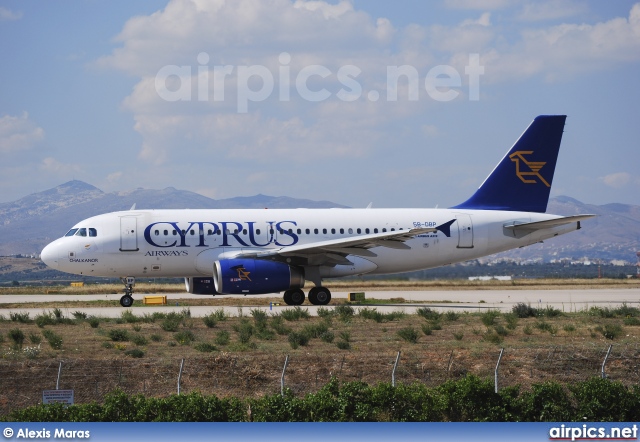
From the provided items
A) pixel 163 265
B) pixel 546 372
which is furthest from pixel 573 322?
pixel 163 265

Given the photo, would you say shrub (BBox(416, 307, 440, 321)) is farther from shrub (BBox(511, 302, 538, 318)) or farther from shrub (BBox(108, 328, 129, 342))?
shrub (BBox(108, 328, 129, 342))

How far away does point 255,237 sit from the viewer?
125 feet

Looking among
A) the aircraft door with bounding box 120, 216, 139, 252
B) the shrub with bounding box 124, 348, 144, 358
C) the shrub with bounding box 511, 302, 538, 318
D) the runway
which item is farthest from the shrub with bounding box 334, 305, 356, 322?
the shrub with bounding box 124, 348, 144, 358

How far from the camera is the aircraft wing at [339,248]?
35.6 m

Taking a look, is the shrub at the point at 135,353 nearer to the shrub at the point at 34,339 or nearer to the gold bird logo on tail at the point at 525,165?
the shrub at the point at 34,339

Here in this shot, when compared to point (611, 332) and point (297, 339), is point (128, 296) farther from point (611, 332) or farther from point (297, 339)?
point (611, 332)

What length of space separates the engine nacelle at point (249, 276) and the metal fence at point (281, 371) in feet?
38.6

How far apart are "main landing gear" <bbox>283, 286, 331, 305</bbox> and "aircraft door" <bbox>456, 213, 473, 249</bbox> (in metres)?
6.06

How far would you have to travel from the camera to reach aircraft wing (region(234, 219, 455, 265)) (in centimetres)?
3556

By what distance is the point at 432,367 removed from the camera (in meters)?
21.8

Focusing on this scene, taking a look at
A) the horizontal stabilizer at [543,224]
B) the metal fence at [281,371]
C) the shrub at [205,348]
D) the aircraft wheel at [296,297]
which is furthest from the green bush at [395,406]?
the horizontal stabilizer at [543,224]

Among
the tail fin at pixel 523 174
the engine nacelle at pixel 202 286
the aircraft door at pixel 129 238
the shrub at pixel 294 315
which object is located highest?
the tail fin at pixel 523 174

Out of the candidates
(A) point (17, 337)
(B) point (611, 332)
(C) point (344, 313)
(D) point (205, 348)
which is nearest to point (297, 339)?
(D) point (205, 348)

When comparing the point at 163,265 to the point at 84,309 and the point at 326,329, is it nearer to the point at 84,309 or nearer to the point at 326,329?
the point at 84,309
